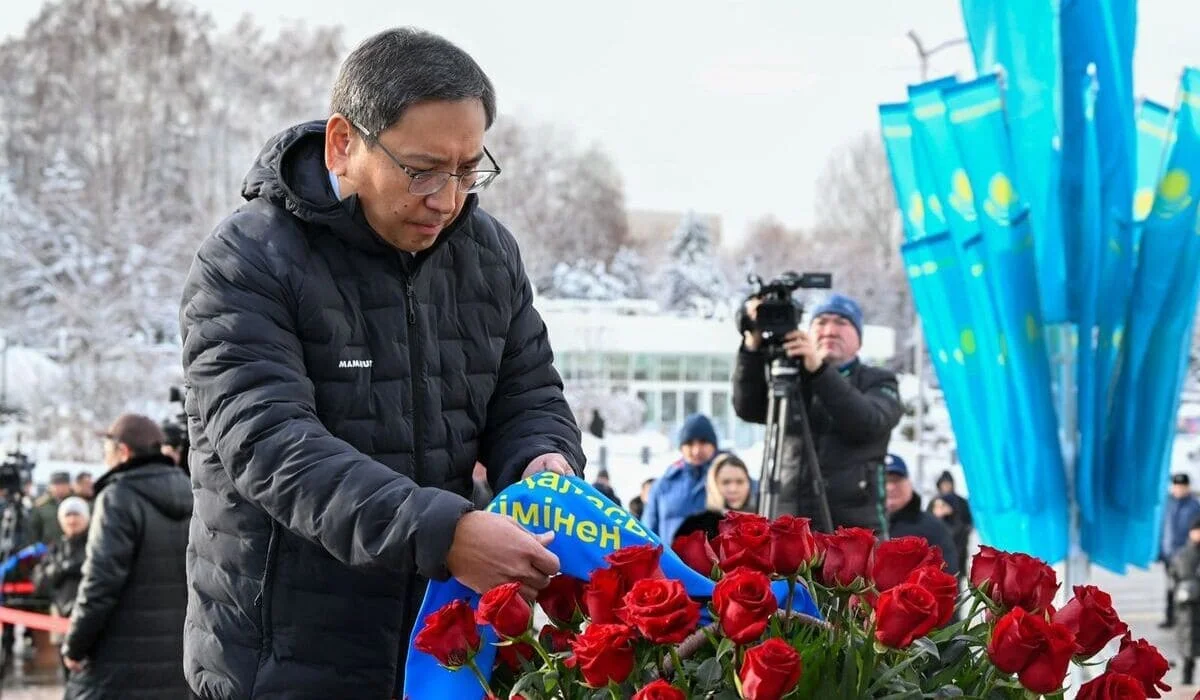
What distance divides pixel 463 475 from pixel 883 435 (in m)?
3.82

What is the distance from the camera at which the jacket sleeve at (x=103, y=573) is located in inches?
233

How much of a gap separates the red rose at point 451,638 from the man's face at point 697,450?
6.47 m

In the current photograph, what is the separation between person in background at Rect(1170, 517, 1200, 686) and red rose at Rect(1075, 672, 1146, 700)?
9.37 m

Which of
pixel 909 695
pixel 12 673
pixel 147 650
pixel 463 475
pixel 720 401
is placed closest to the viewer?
pixel 909 695

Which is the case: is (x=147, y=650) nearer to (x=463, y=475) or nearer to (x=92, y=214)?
(x=463, y=475)

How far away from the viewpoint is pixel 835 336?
642 cm

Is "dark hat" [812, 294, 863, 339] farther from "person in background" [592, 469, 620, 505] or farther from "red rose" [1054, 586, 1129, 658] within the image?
"red rose" [1054, 586, 1129, 658]

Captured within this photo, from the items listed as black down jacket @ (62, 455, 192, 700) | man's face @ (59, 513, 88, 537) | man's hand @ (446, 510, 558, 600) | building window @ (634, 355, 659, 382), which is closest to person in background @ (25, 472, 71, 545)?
man's face @ (59, 513, 88, 537)

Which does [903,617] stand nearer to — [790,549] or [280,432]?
[790,549]

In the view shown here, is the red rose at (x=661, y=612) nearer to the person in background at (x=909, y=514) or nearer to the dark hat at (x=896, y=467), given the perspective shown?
the person in background at (x=909, y=514)

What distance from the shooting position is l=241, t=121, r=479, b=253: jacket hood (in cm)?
250

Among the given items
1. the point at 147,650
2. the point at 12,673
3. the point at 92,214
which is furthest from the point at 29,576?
the point at 92,214

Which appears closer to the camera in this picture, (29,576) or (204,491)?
(204,491)

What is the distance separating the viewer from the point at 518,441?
8.84ft
